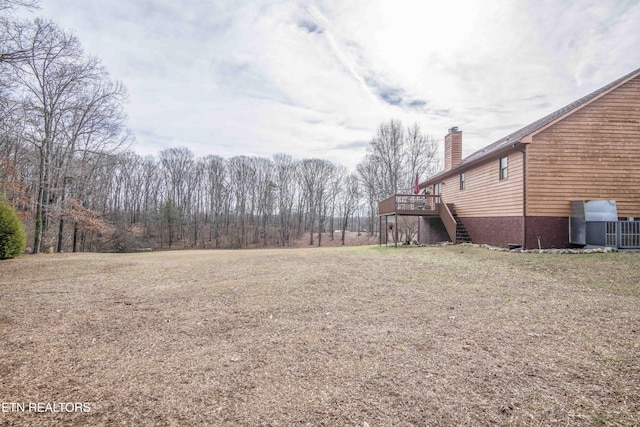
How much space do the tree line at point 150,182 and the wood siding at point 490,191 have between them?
15.4 m

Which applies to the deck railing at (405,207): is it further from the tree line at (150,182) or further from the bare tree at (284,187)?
the bare tree at (284,187)

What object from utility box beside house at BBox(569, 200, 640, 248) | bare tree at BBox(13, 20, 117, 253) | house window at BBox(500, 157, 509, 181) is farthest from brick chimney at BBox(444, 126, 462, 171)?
bare tree at BBox(13, 20, 117, 253)

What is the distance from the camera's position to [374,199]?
1363 inches

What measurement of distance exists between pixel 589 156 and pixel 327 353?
43.8ft

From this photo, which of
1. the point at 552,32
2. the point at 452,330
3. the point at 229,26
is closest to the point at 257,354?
the point at 452,330

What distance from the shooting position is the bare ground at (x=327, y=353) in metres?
2.19

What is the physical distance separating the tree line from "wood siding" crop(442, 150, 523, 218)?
1541 cm

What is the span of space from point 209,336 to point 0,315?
11.5 ft

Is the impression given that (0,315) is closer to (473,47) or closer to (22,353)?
(22,353)

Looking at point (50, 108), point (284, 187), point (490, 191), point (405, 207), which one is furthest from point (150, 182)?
point (490, 191)

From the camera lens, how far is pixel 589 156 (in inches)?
437

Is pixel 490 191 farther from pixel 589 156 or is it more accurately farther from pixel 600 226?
pixel 600 226

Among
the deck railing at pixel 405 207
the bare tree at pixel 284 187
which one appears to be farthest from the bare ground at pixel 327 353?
the bare tree at pixel 284 187

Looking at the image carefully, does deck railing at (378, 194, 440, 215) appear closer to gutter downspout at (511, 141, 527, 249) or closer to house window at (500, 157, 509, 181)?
house window at (500, 157, 509, 181)
